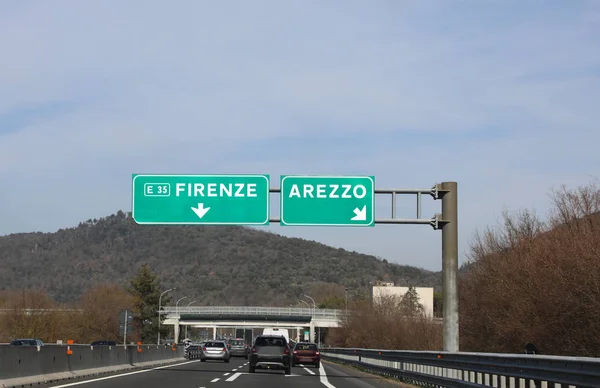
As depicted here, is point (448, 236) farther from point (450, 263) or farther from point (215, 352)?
point (215, 352)

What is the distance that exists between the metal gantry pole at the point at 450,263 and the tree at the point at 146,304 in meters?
114

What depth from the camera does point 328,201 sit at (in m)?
27.7

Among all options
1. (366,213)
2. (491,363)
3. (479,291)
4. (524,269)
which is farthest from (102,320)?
(491,363)

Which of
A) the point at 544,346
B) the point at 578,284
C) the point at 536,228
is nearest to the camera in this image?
the point at 578,284

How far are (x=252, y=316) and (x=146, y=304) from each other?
786 inches

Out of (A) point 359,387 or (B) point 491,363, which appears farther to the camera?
(A) point 359,387

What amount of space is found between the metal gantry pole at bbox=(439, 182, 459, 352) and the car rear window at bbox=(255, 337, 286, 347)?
13.2m

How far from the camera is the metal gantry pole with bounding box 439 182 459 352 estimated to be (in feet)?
82.3

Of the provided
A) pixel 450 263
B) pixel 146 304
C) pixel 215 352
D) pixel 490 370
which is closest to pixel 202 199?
pixel 450 263

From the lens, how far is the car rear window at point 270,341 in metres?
37.1

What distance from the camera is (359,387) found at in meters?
25.0

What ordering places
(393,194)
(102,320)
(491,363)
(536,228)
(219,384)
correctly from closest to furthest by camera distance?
(491,363)
(219,384)
(393,194)
(536,228)
(102,320)

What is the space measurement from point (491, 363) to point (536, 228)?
111 ft

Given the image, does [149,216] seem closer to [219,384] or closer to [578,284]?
[219,384]
